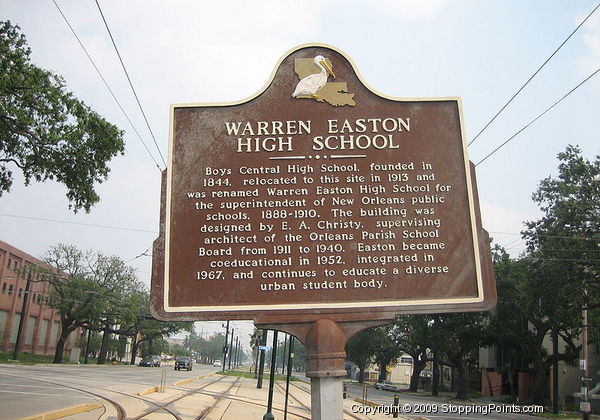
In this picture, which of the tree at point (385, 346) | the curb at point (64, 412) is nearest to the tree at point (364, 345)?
the tree at point (385, 346)

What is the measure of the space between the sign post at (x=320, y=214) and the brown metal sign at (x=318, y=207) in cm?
1

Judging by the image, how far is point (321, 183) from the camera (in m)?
6.54

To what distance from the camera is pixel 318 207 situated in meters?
6.46

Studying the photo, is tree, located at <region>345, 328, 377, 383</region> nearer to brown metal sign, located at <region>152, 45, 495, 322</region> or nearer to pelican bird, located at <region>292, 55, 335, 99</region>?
brown metal sign, located at <region>152, 45, 495, 322</region>

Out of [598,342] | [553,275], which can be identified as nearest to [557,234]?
[553,275]

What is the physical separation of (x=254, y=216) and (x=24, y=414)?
1034cm

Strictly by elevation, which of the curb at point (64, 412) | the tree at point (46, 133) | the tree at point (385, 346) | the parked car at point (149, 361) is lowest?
the curb at point (64, 412)

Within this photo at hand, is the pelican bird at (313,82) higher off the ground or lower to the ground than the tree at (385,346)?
higher

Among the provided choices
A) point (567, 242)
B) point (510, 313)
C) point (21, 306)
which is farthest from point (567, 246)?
point (21, 306)

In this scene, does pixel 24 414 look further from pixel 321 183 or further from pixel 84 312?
pixel 84 312

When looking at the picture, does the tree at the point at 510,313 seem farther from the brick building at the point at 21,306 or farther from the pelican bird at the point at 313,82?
the brick building at the point at 21,306

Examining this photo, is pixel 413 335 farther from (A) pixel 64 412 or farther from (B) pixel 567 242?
(A) pixel 64 412

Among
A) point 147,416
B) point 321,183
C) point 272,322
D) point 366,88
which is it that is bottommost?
point 147,416

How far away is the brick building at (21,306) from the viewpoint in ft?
192
